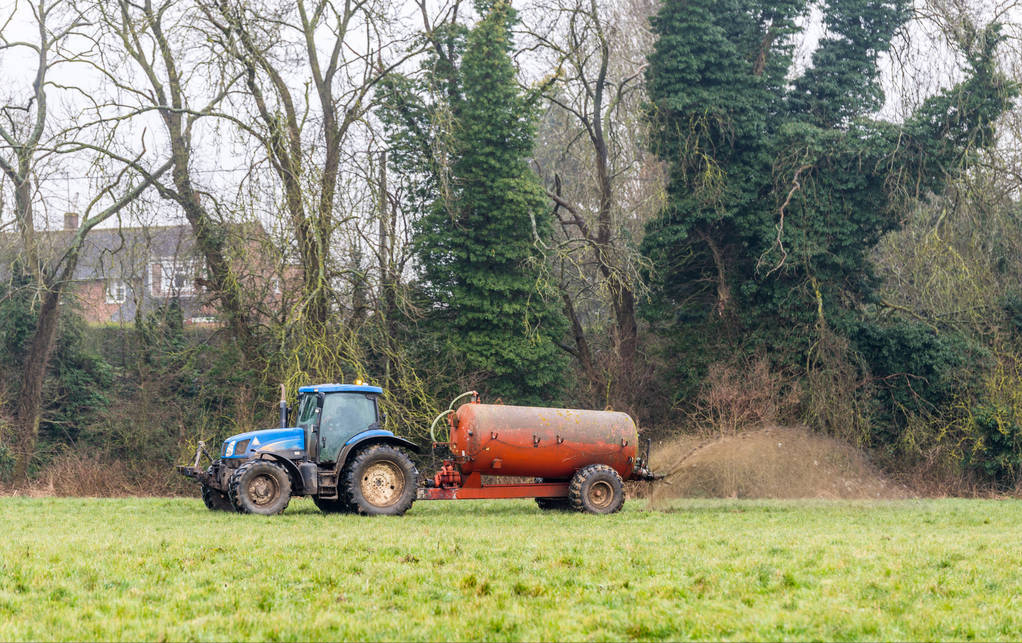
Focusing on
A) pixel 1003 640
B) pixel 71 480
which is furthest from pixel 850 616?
pixel 71 480

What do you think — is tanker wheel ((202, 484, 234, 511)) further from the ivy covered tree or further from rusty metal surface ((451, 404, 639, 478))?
the ivy covered tree

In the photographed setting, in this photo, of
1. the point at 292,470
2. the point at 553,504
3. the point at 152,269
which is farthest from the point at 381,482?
the point at 152,269

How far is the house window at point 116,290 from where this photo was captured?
32.3m

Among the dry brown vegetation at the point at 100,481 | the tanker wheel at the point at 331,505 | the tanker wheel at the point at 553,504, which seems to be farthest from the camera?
the dry brown vegetation at the point at 100,481

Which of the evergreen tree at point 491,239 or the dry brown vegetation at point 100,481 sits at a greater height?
the evergreen tree at point 491,239

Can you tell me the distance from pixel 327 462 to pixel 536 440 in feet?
12.7

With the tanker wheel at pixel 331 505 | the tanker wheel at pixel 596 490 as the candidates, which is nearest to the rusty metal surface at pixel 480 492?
the tanker wheel at pixel 596 490

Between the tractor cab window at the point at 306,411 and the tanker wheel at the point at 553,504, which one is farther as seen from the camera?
the tanker wheel at the point at 553,504

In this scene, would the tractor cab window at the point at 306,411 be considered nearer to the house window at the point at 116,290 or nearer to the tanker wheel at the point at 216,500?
the tanker wheel at the point at 216,500

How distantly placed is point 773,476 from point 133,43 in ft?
77.2

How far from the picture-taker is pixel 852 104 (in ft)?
118

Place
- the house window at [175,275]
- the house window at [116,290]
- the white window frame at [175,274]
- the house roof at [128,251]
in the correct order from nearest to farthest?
the house roof at [128,251], the house window at [116,290], the white window frame at [175,274], the house window at [175,275]

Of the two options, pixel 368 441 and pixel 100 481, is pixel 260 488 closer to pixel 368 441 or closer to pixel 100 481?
pixel 368 441

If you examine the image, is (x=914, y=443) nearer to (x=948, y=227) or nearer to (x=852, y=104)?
(x=948, y=227)
